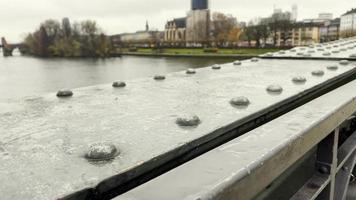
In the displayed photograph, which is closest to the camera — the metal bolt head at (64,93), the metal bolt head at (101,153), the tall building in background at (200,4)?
the metal bolt head at (101,153)

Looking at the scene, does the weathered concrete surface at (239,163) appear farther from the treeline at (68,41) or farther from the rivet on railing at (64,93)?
the treeline at (68,41)

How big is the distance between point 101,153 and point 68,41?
2267 inches

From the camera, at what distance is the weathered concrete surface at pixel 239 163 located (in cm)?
63

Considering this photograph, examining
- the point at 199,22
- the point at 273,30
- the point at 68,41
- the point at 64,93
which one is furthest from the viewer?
the point at 199,22

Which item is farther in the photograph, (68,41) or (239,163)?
(68,41)

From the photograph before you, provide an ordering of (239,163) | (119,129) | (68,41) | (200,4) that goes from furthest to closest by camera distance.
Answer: (200,4) → (68,41) → (119,129) → (239,163)

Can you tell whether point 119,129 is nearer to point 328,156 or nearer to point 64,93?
point 64,93

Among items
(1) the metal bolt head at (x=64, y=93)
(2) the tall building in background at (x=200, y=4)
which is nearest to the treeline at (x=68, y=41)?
(2) the tall building in background at (x=200, y=4)

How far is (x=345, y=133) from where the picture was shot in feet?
8.36

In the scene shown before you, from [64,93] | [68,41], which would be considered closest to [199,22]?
[68,41]

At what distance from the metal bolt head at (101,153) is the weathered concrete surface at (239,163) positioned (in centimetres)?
19

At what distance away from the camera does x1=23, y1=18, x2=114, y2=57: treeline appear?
51.3m

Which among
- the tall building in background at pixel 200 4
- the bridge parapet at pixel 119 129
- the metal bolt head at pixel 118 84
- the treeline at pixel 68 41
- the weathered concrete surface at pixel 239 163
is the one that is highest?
the tall building in background at pixel 200 4

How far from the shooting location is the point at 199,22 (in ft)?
231
